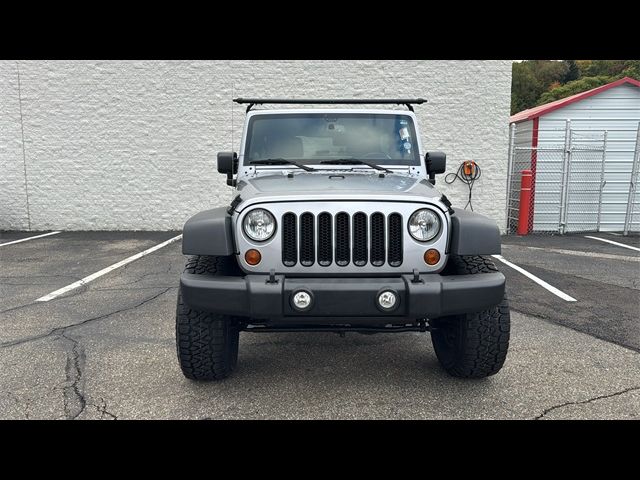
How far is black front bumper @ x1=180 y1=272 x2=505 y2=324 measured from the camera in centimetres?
281

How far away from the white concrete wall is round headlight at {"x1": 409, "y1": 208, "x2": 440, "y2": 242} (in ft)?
27.1

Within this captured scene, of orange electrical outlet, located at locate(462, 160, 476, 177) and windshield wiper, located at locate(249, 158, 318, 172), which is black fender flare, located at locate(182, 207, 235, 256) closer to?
windshield wiper, located at locate(249, 158, 318, 172)

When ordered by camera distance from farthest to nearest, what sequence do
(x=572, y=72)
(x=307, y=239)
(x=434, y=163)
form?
(x=572, y=72)
(x=434, y=163)
(x=307, y=239)

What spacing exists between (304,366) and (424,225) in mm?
1467

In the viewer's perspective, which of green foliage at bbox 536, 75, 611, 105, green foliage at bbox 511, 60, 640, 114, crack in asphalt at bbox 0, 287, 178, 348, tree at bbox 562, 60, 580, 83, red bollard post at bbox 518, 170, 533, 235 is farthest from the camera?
tree at bbox 562, 60, 580, 83

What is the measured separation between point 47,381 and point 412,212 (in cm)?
274

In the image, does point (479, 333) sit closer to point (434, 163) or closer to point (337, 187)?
point (337, 187)

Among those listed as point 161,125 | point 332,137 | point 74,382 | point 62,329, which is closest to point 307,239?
point 332,137

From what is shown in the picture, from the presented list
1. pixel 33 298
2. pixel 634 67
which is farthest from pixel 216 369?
pixel 634 67

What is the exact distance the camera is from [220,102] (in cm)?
1098

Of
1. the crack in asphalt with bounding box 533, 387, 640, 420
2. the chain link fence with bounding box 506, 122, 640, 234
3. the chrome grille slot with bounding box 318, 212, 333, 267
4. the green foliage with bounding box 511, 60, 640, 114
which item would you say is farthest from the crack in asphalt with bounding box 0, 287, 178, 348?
the green foliage with bounding box 511, 60, 640, 114

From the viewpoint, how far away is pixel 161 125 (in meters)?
11.1

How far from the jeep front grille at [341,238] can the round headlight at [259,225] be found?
8cm
